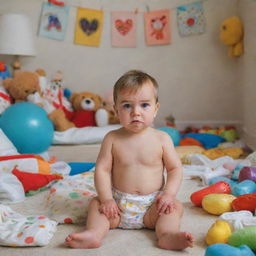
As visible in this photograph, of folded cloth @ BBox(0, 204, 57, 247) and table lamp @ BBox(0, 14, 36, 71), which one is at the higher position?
table lamp @ BBox(0, 14, 36, 71)

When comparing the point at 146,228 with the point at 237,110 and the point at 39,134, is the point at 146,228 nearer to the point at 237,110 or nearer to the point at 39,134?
the point at 39,134

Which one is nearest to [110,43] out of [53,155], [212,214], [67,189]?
[53,155]

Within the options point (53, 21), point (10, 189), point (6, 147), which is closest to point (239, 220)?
point (10, 189)

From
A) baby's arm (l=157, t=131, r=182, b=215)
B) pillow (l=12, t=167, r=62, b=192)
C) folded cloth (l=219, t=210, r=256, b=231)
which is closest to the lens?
folded cloth (l=219, t=210, r=256, b=231)

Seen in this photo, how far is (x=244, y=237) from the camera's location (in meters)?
0.95

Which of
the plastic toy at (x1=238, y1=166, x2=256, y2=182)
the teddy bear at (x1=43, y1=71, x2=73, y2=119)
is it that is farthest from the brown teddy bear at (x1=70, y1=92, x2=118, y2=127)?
the plastic toy at (x1=238, y1=166, x2=256, y2=182)

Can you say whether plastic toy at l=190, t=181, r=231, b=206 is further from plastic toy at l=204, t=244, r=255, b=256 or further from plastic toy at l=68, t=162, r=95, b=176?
plastic toy at l=68, t=162, r=95, b=176

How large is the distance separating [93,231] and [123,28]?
2.22m

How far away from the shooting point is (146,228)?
3.86 ft

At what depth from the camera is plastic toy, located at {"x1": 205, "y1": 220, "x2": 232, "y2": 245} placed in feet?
3.28

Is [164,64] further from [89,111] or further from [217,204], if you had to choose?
[217,204]

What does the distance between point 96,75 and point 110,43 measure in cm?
29

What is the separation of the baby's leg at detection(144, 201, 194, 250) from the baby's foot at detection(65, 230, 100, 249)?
0.60ft

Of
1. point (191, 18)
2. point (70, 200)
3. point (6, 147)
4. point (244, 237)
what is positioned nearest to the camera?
point (244, 237)
